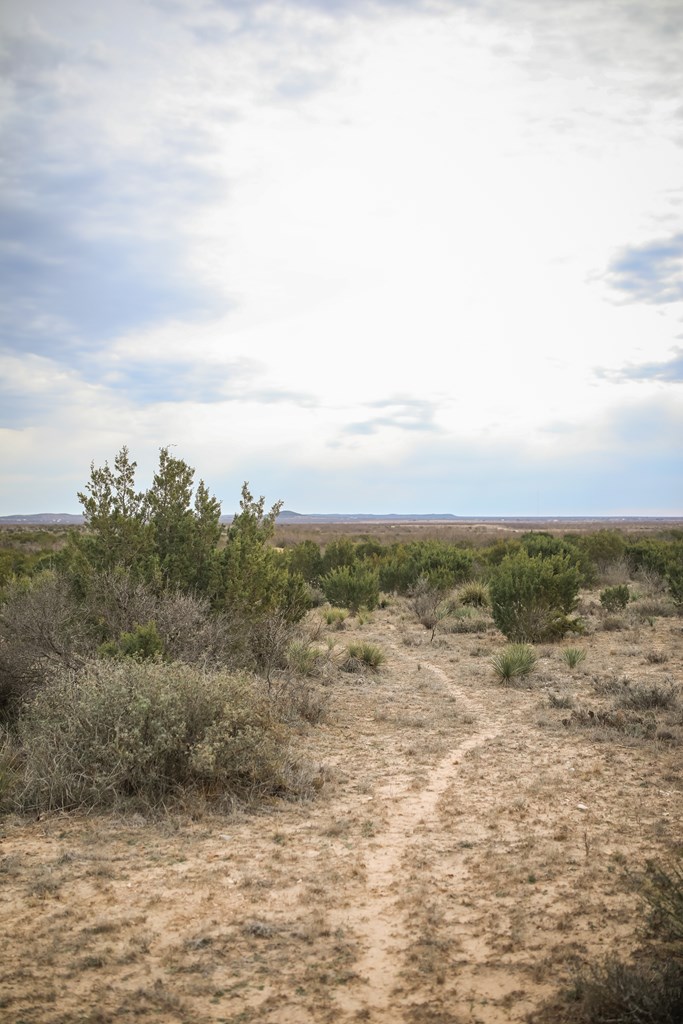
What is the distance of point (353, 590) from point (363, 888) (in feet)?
53.3

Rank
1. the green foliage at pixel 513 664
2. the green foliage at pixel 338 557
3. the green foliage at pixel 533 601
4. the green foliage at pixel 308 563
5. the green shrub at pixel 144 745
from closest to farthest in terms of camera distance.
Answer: the green shrub at pixel 144 745 < the green foliage at pixel 513 664 < the green foliage at pixel 533 601 < the green foliage at pixel 308 563 < the green foliage at pixel 338 557

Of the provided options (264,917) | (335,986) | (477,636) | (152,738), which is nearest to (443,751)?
(152,738)

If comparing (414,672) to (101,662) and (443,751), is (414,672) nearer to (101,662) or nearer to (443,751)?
(443,751)

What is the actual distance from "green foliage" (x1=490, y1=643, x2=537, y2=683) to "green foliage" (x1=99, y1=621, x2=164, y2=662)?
19.6 ft

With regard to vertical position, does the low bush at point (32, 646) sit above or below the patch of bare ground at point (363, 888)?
above

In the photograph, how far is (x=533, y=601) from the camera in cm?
1598

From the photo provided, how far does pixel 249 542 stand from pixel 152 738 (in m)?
4.92

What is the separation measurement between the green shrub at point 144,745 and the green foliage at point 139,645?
0.98m

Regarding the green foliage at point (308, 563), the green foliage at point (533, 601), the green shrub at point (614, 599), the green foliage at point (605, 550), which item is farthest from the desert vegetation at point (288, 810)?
the green foliage at point (605, 550)

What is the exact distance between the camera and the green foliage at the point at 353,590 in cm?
2120

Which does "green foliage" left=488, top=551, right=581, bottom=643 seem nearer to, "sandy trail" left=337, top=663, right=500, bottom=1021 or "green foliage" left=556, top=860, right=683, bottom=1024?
"sandy trail" left=337, top=663, right=500, bottom=1021

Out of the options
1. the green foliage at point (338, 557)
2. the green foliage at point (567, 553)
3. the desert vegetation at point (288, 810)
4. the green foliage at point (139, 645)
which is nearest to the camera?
the desert vegetation at point (288, 810)

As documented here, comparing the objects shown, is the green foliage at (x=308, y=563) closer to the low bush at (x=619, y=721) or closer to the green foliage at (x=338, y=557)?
the green foliage at (x=338, y=557)

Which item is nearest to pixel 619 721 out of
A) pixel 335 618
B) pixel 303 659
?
pixel 303 659
